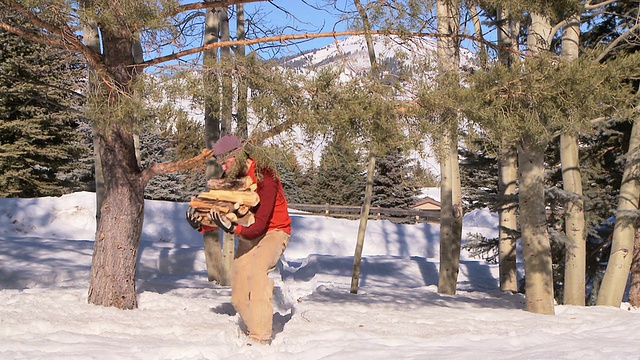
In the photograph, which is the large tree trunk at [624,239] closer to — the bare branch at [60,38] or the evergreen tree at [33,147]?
the bare branch at [60,38]

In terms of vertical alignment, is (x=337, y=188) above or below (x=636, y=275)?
above

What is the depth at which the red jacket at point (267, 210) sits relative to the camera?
17.2 ft

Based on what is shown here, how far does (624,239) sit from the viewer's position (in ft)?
33.8

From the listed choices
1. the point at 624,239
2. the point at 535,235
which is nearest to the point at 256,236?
the point at 535,235

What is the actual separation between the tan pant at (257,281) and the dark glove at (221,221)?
1.30 feet

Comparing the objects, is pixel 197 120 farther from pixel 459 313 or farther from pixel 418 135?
pixel 459 313

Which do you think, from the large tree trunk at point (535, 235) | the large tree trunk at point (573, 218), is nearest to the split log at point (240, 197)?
the large tree trunk at point (535, 235)

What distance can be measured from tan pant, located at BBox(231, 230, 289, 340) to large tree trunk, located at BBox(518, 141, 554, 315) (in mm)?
4261

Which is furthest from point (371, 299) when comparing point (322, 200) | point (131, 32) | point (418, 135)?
point (322, 200)

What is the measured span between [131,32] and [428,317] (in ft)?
14.9

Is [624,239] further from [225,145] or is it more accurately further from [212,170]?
[225,145]

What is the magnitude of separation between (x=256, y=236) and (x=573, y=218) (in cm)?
681

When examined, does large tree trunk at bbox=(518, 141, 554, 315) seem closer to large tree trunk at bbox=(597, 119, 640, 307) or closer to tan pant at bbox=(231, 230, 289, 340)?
large tree trunk at bbox=(597, 119, 640, 307)

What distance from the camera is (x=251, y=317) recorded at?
5.26 m
